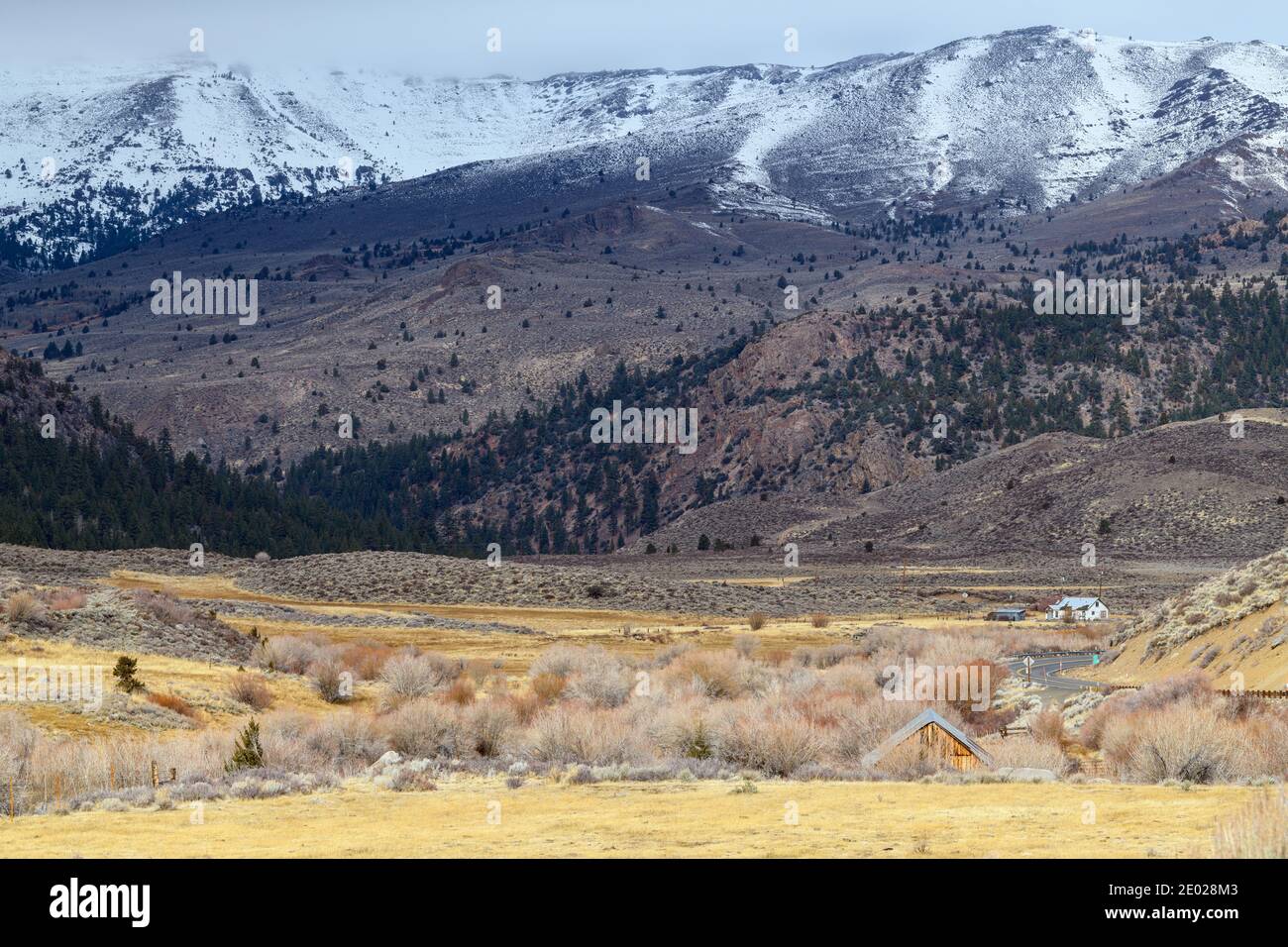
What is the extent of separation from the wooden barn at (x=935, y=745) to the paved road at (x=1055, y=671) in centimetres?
1680

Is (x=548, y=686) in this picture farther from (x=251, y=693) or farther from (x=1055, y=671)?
(x=1055, y=671)

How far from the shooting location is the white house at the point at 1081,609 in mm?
75375

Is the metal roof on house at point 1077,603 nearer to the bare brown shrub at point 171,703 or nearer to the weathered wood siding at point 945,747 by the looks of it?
the bare brown shrub at point 171,703

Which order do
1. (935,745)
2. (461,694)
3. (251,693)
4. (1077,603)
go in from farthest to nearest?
(1077,603)
(251,693)
(461,694)
(935,745)

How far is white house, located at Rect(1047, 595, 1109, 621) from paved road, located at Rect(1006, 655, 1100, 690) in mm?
18982

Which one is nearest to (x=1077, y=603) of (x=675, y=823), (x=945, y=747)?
(x=945, y=747)

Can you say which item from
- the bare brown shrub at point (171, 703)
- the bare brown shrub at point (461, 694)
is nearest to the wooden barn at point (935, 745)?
the bare brown shrub at point (461, 694)

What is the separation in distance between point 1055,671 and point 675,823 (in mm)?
31158

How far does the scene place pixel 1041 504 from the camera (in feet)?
410

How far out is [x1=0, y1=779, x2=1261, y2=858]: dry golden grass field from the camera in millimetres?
17766

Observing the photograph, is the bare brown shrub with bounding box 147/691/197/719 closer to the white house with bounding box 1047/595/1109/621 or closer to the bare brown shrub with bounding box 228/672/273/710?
the bare brown shrub with bounding box 228/672/273/710

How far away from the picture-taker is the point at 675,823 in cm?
2017
